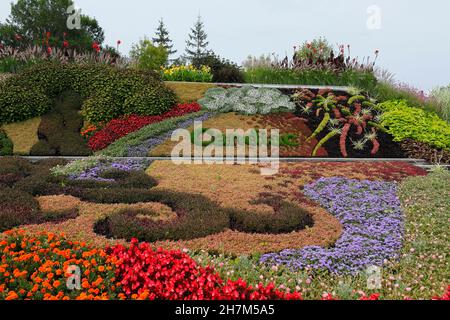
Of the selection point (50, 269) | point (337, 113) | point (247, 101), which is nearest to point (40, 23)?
point (247, 101)

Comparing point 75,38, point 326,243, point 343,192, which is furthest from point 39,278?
point 75,38

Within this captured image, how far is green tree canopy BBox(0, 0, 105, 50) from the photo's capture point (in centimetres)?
4116

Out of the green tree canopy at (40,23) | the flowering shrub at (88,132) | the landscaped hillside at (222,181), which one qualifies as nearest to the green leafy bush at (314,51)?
the landscaped hillside at (222,181)

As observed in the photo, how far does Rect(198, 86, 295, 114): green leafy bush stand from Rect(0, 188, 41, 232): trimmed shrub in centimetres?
780

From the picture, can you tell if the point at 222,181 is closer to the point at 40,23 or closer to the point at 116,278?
the point at 116,278

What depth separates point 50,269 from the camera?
4.97 m

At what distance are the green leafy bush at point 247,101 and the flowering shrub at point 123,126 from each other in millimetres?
700

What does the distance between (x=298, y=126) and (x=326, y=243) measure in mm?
7787

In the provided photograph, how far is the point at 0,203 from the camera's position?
7.96 m

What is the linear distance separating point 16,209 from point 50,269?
325cm

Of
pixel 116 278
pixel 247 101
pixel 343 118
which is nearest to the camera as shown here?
pixel 116 278

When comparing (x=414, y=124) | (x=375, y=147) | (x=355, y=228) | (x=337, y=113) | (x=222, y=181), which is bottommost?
(x=355, y=228)

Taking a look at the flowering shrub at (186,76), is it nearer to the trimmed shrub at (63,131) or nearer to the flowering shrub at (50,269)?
the trimmed shrub at (63,131)

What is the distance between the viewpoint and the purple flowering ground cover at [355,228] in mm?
6223
